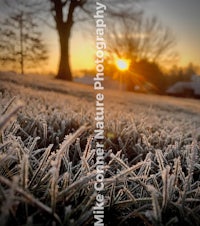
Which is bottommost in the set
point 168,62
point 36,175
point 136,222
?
point 136,222

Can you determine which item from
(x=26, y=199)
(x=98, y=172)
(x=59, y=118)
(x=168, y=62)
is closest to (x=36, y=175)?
(x=98, y=172)

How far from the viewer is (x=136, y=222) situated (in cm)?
110

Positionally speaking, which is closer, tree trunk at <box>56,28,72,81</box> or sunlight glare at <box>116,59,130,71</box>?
tree trunk at <box>56,28,72,81</box>

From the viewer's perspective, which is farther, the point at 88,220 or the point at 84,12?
the point at 84,12

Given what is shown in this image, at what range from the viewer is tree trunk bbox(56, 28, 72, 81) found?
1422 cm

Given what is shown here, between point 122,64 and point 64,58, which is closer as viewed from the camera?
point 64,58

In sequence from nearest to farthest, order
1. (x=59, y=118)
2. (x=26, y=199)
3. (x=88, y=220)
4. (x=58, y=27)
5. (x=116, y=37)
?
1. (x=26, y=199)
2. (x=88, y=220)
3. (x=59, y=118)
4. (x=58, y=27)
5. (x=116, y=37)

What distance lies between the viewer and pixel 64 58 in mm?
14492

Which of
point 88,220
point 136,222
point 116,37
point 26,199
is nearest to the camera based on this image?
point 26,199

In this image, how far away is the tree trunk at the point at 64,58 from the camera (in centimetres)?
1422

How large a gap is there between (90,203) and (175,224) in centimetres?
26

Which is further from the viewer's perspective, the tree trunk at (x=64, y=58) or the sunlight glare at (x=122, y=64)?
the sunlight glare at (x=122, y=64)

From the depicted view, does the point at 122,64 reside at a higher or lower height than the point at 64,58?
higher

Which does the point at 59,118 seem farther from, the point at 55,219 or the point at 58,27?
the point at 58,27
